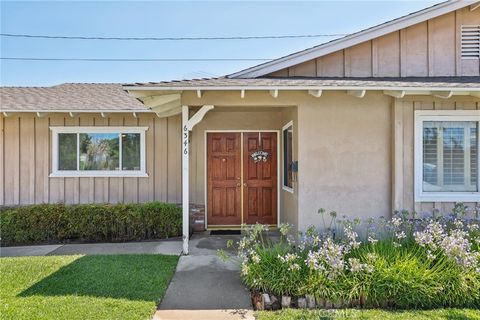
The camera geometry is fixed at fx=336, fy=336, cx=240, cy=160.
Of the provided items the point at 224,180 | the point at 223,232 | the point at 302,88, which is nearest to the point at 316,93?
the point at 302,88

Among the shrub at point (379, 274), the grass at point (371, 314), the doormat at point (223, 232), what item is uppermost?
the shrub at point (379, 274)

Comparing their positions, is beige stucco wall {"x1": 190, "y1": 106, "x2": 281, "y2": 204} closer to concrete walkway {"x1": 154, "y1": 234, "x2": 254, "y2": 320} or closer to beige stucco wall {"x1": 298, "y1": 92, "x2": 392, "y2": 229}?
beige stucco wall {"x1": 298, "y1": 92, "x2": 392, "y2": 229}

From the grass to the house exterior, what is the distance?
204cm

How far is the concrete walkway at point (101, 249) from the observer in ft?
21.7

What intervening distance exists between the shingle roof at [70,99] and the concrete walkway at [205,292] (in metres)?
4.25

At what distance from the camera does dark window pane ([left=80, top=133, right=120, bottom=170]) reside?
28.2 feet

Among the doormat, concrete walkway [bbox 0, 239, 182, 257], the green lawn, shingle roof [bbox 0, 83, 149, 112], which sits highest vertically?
shingle roof [bbox 0, 83, 149, 112]

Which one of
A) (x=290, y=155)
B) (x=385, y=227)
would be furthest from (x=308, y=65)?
(x=385, y=227)

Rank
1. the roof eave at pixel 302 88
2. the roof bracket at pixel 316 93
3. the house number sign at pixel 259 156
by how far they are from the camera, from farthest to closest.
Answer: the house number sign at pixel 259 156 < the roof bracket at pixel 316 93 < the roof eave at pixel 302 88

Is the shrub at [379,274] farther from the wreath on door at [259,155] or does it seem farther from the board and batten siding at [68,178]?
the board and batten siding at [68,178]

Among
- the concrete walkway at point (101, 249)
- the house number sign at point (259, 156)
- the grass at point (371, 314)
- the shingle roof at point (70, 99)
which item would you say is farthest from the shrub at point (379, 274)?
the shingle roof at point (70, 99)

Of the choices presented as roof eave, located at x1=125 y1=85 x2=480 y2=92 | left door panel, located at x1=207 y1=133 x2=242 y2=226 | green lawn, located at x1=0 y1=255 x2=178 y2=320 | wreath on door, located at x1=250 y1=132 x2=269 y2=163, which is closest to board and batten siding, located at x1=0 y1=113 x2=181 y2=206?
left door panel, located at x1=207 y1=133 x2=242 y2=226

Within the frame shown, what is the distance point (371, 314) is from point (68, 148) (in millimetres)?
7845

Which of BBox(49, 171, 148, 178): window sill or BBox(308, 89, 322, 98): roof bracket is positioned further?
BBox(49, 171, 148, 178): window sill
